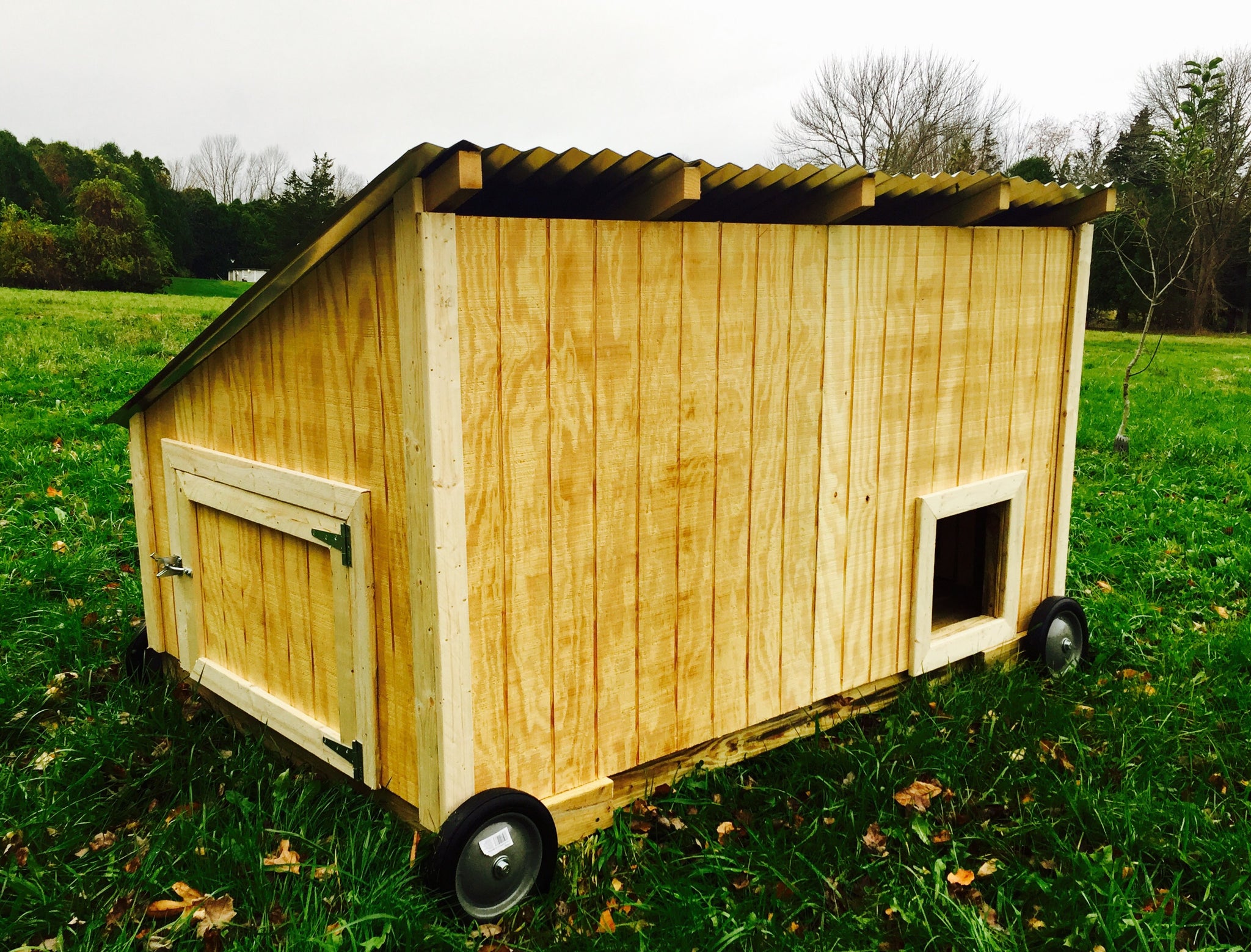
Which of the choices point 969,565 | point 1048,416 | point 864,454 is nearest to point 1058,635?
point 969,565

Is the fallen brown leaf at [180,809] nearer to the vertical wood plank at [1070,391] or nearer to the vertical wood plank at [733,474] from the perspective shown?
the vertical wood plank at [733,474]

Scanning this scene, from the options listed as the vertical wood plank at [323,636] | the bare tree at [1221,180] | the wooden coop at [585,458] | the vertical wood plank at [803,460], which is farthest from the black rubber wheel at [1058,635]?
the bare tree at [1221,180]

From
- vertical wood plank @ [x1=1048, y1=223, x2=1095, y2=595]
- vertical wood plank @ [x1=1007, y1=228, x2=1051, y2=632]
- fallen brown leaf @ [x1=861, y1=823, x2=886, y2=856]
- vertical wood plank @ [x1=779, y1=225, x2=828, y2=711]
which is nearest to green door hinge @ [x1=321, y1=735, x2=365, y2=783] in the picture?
vertical wood plank @ [x1=779, y1=225, x2=828, y2=711]

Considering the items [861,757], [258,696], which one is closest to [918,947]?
[861,757]

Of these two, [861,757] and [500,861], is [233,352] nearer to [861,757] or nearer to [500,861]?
[500,861]

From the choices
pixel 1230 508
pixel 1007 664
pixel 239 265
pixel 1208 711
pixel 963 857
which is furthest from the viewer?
pixel 239 265

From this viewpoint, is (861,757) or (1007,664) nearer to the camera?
(861,757)

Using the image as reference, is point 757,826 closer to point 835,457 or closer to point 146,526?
point 835,457

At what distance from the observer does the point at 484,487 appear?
122 inches

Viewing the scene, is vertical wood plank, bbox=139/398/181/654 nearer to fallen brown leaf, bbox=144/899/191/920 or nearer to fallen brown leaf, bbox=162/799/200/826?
fallen brown leaf, bbox=162/799/200/826

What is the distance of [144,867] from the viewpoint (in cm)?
320

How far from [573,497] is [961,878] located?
1847 mm

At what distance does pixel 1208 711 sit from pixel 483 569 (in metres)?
3.46

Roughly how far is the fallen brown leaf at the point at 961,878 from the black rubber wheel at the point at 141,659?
363cm
